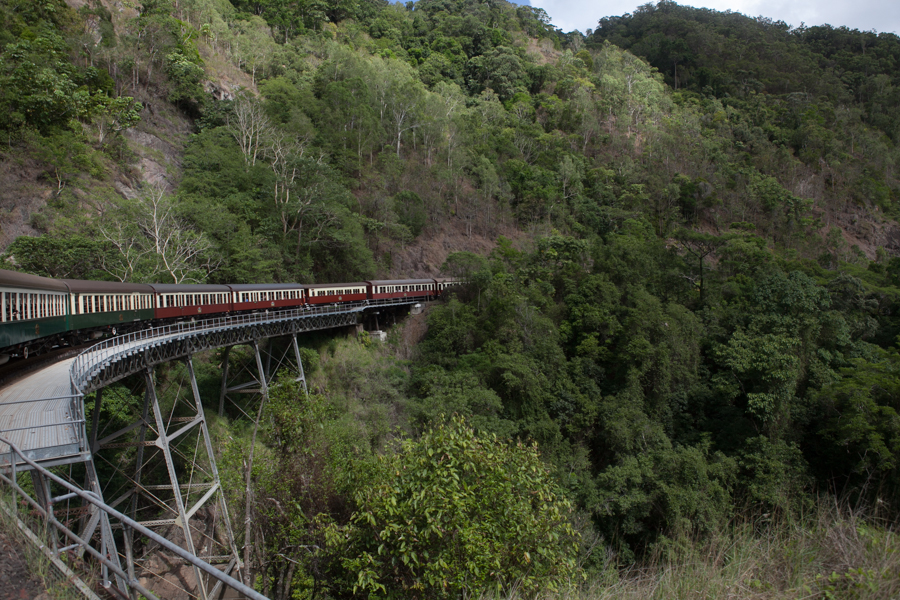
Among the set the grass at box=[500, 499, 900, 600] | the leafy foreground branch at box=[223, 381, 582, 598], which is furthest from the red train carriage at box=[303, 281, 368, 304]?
the grass at box=[500, 499, 900, 600]

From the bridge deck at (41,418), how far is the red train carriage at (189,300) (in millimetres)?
6547

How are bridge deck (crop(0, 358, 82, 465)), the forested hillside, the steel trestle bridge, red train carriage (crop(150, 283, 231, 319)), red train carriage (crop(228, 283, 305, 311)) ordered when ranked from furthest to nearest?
red train carriage (crop(228, 283, 305, 311))
red train carriage (crop(150, 283, 231, 319))
the forested hillside
bridge deck (crop(0, 358, 82, 465))
the steel trestle bridge

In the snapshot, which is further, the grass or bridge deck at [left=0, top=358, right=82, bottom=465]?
bridge deck at [left=0, top=358, right=82, bottom=465]

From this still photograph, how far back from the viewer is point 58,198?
25.3m

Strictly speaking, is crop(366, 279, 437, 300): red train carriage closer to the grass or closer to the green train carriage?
the green train carriage

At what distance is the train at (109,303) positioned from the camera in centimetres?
1145

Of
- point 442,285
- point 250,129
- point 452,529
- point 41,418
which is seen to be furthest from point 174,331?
point 250,129

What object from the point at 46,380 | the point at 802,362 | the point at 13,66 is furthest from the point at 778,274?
the point at 13,66

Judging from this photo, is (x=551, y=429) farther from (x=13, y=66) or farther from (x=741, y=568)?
(x=13, y=66)

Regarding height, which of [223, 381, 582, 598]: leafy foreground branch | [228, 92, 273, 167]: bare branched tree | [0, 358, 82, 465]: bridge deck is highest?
[228, 92, 273, 167]: bare branched tree

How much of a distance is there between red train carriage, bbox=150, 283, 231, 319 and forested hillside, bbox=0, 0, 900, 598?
427 centimetres

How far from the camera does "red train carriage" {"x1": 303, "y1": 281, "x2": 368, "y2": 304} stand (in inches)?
1023

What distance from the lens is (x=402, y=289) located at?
105ft

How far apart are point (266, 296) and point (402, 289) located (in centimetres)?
1020
